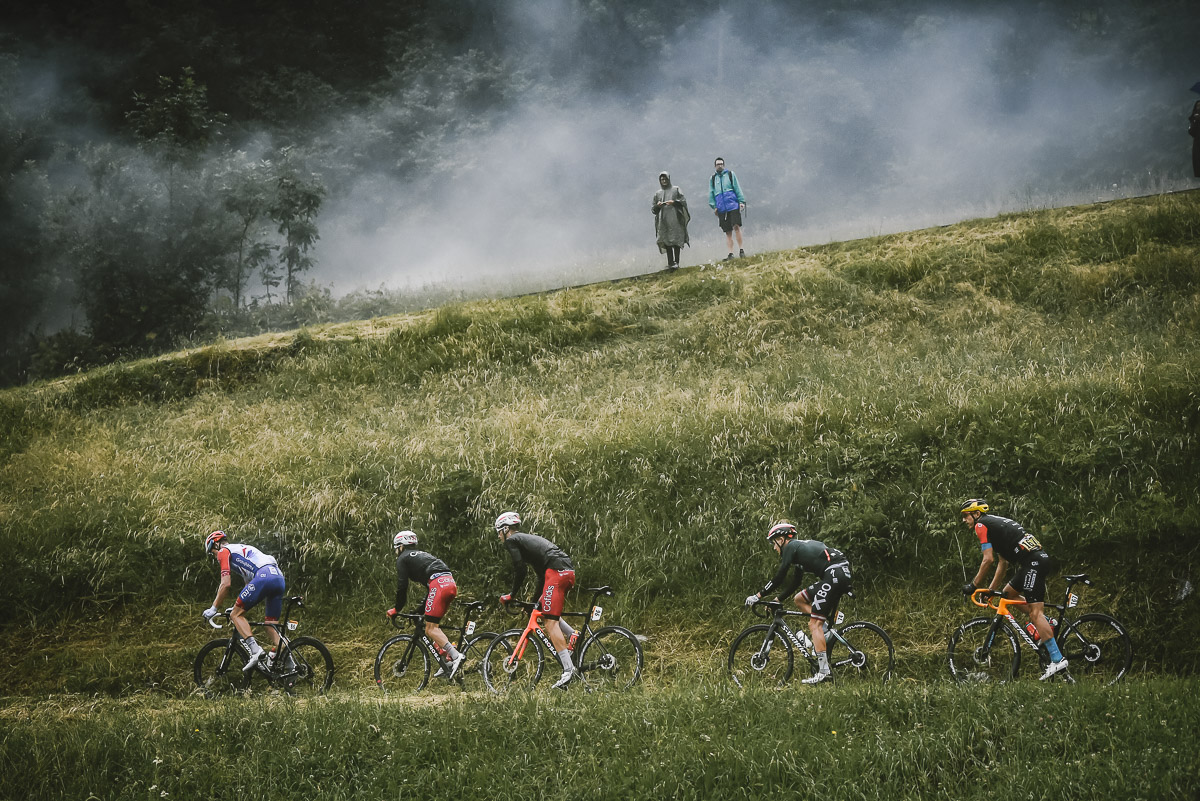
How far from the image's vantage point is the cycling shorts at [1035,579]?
30.7ft

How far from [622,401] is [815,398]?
11.4 feet

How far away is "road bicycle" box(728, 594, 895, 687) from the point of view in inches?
388

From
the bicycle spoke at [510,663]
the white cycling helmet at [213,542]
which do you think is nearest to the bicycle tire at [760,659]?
the bicycle spoke at [510,663]

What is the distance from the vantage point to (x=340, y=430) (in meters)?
16.8

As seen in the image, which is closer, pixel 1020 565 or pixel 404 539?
pixel 1020 565

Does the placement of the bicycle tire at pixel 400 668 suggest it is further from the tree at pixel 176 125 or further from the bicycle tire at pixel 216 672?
the tree at pixel 176 125

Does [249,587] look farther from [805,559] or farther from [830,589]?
[830,589]

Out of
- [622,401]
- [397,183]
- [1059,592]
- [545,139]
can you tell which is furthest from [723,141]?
[1059,592]

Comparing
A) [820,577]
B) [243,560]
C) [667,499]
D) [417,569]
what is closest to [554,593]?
[417,569]

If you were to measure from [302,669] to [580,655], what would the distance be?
141 inches

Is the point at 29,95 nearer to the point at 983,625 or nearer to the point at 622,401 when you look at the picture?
the point at 622,401

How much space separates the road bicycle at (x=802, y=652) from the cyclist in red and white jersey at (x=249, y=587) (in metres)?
5.70

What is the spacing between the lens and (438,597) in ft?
34.4

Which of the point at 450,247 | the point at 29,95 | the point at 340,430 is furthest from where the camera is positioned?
the point at 450,247
